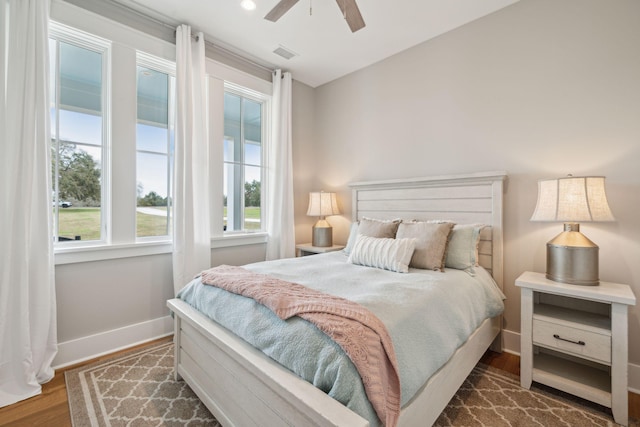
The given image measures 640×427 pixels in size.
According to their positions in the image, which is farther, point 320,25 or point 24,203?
point 320,25

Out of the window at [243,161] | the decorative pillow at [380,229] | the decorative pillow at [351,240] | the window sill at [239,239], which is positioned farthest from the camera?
the window at [243,161]

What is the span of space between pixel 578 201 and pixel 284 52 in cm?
294

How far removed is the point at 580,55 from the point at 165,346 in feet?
13.0

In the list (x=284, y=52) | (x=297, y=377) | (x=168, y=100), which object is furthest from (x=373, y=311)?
(x=284, y=52)

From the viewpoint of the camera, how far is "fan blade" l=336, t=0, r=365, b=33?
183cm

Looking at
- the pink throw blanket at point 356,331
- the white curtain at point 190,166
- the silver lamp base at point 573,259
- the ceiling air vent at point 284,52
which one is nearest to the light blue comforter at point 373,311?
the pink throw blanket at point 356,331

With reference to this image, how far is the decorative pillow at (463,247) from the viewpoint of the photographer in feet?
7.11

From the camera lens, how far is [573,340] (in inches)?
67.7

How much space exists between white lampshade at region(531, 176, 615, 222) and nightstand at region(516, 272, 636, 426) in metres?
0.43

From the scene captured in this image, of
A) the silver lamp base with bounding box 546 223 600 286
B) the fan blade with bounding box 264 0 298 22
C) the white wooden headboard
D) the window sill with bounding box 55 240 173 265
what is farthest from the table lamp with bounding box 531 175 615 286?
the window sill with bounding box 55 240 173 265

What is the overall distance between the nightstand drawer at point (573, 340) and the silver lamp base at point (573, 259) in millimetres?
296

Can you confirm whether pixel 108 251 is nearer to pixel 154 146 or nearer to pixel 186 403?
pixel 154 146

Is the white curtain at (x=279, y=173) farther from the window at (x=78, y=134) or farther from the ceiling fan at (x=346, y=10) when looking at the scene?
the window at (x=78, y=134)

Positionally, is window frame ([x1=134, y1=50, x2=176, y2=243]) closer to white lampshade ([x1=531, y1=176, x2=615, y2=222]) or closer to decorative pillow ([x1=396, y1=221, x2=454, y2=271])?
decorative pillow ([x1=396, y1=221, x2=454, y2=271])
